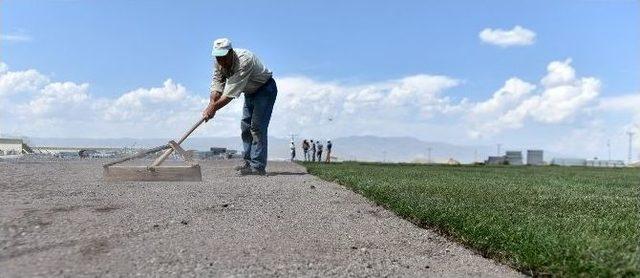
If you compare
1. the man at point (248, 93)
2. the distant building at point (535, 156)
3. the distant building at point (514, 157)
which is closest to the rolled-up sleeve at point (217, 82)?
the man at point (248, 93)

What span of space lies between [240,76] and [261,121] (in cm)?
97

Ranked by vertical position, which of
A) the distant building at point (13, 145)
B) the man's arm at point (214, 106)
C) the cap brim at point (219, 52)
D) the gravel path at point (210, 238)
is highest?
the cap brim at point (219, 52)

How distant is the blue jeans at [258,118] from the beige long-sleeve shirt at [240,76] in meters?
0.14

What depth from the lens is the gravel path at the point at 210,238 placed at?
13.1ft

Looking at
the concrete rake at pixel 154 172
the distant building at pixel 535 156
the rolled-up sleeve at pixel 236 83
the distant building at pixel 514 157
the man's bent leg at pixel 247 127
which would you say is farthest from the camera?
the distant building at pixel 535 156

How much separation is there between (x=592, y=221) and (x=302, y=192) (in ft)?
10.7

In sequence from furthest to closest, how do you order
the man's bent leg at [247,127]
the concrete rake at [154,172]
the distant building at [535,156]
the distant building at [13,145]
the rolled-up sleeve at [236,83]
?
the distant building at [535,156]
the distant building at [13,145]
the man's bent leg at [247,127]
the rolled-up sleeve at [236,83]
the concrete rake at [154,172]

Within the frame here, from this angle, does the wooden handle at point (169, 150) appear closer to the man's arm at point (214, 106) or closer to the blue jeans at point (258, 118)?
the man's arm at point (214, 106)

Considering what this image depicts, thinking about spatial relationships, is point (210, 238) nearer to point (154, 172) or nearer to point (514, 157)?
point (154, 172)

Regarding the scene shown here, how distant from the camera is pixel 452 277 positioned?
4168 mm

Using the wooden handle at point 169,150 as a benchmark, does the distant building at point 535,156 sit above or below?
above

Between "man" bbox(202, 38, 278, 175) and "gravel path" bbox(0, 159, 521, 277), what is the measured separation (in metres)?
3.01

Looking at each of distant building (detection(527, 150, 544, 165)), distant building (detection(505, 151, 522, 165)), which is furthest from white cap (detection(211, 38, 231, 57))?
distant building (detection(527, 150, 544, 165))

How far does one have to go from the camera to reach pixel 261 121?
420 inches
